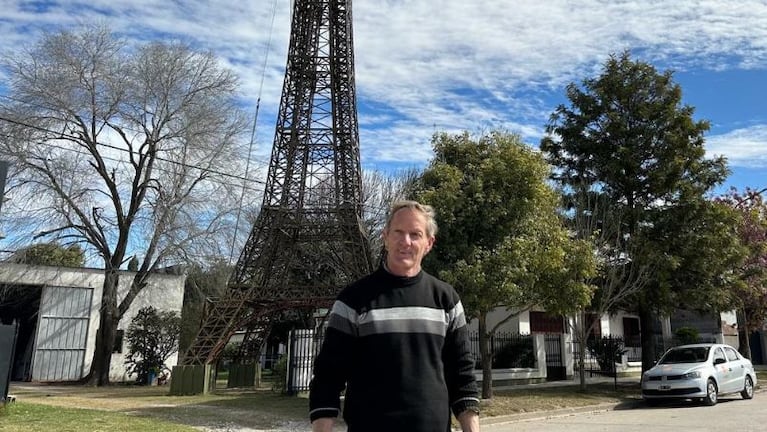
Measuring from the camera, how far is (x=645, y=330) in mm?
21734

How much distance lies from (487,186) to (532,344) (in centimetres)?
1024

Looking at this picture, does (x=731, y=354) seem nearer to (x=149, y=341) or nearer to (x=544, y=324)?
(x=544, y=324)

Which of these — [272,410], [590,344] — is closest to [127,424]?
[272,410]

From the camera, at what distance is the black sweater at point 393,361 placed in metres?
2.79

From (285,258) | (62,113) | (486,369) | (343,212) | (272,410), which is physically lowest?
(272,410)

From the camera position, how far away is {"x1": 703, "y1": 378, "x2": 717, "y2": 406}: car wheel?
1550 cm

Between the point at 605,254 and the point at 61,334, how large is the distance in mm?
21554

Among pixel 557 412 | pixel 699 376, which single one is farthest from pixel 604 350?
pixel 557 412

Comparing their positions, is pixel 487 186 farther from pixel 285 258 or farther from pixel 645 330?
pixel 285 258

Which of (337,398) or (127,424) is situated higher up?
(337,398)

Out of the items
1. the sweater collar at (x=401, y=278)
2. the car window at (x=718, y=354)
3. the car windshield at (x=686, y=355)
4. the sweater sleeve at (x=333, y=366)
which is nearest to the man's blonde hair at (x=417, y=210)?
the sweater collar at (x=401, y=278)

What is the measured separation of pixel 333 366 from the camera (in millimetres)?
2900

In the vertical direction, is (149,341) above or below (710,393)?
above

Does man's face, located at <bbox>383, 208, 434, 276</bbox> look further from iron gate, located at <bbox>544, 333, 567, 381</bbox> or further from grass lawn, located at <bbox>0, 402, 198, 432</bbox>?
iron gate, located at <bbox>544, 333, 567, 381</bbox>
